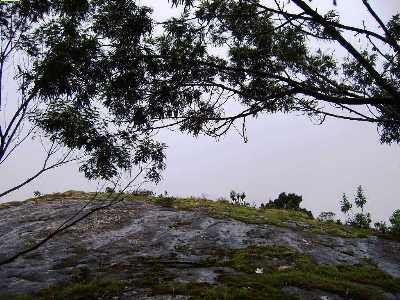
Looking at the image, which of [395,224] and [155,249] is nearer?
[155,249]

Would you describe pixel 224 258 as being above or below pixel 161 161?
below

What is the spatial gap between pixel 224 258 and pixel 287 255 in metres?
1.61

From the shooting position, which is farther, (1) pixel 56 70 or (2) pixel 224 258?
(2) pixel 224 258

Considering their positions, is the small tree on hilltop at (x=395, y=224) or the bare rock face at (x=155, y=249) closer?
the bare rock face at (x=155, y=249)

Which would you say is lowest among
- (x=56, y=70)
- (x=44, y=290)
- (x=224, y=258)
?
(x=44, y=290)

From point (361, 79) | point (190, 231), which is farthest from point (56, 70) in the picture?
point (361, 79)

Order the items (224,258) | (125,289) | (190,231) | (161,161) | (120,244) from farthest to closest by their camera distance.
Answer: (190,231)
(120,244)
(224,258)
(161,161)
(125,289)

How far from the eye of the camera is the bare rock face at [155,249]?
9844 millimetres

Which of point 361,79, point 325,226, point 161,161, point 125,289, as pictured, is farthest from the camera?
point 325,226

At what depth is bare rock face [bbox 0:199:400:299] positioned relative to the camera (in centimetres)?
984

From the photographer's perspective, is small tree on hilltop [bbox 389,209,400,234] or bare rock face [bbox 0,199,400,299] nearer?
bare rock face [bbox 0,199,400,299]

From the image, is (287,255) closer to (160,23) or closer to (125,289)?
(125,289)

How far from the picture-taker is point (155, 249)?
11930 mm

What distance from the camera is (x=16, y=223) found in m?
14.7
